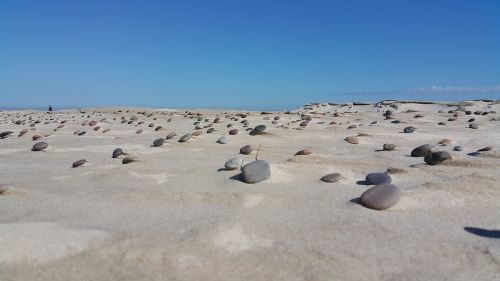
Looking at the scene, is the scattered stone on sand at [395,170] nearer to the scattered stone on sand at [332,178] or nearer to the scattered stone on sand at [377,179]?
the scattered stone on sand at [377,179]

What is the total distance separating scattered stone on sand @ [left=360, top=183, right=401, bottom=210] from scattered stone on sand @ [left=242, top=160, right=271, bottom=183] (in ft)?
2.00

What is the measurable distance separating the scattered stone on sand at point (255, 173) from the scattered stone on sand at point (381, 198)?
61 centimetres

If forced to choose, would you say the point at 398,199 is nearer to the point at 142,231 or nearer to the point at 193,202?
the point at 193,202

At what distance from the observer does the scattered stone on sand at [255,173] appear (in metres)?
2.38

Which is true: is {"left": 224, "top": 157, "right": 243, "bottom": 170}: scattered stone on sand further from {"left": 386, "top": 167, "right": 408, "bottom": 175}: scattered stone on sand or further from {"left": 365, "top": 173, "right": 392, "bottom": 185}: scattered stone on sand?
{"left": 386, "top": 167, "right": 408, "bottom": 175}: scattered stone on sand

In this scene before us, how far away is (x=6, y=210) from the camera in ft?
6.46

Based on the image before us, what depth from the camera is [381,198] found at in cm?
193

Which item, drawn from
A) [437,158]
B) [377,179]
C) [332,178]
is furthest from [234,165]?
[437,158]

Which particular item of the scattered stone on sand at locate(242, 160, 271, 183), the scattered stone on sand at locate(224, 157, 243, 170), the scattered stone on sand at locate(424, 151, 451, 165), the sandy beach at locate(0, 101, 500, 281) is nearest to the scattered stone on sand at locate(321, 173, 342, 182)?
the sandy beach at locate(0, 101, 500, 281)

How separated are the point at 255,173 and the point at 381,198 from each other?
722mm

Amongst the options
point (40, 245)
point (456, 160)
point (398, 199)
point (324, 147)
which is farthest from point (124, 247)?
point (324, 147)

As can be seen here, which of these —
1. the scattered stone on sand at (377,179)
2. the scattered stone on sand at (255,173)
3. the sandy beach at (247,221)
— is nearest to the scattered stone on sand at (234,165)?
the sandy beach at (247,221)

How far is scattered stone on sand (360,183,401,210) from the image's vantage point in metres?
1.91

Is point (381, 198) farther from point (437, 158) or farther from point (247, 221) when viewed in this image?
point (437, 158)
